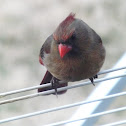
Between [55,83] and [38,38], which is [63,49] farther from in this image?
[38,38]

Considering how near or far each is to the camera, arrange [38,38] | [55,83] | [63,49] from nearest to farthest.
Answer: [63,49]
[55,83]
[38,38]

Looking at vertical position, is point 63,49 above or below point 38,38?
below

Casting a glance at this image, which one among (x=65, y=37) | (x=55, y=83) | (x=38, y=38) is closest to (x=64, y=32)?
(x=65, y=37)

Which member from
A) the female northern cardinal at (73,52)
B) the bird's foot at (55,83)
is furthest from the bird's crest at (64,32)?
the bird's foot at (55,83)

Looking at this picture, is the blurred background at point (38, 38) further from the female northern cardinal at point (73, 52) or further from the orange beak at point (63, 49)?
the orange beak at point (63, 49)

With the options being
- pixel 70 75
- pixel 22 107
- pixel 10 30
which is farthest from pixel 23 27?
pixel 70 75

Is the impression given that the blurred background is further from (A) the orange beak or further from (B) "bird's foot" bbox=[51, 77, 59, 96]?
(A) the orange beak
